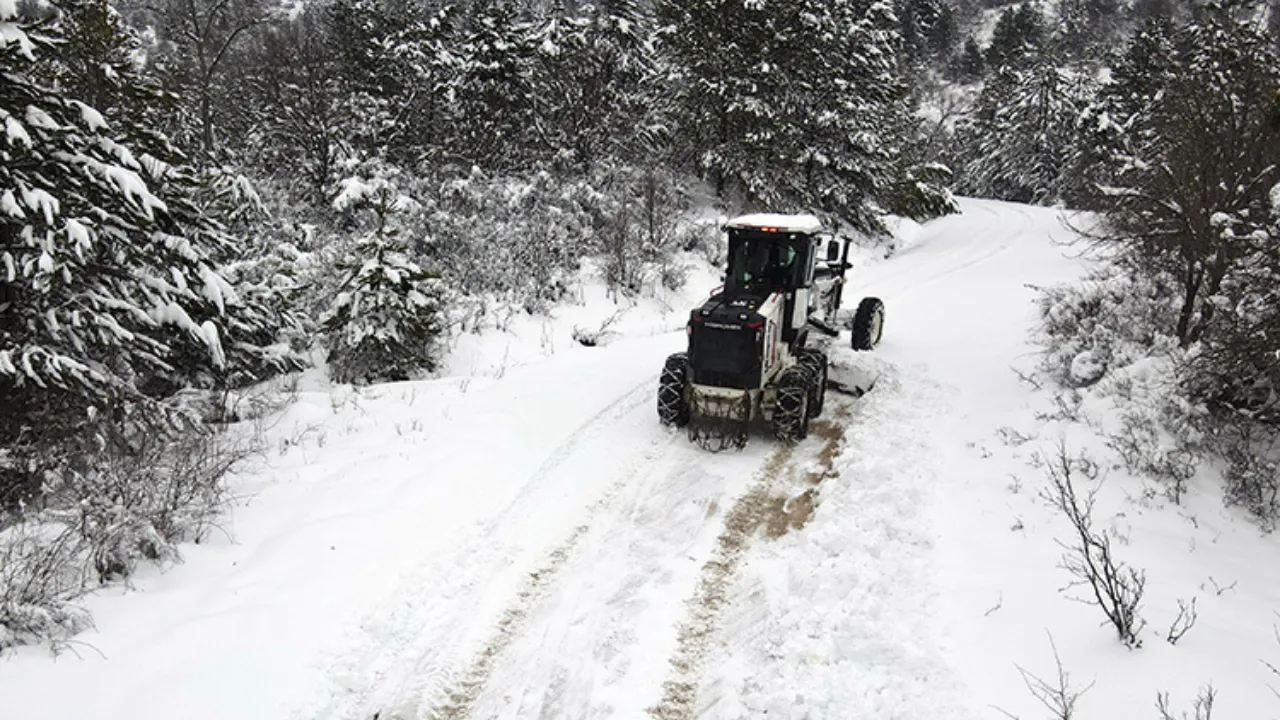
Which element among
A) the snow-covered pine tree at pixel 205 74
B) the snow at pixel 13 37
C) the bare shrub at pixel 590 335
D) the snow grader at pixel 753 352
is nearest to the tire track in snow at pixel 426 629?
the snow grader at pixel 753 352

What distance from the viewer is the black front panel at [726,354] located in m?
8.02

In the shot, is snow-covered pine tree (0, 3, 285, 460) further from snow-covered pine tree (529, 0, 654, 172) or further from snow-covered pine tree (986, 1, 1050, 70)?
snow-covered pine tree (986, 1, 1050, 70)

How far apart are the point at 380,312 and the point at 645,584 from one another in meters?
6.90

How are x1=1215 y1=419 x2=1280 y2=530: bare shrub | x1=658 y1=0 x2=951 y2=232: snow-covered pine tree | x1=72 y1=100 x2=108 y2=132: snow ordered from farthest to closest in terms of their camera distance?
x1=658 y1=0 x2=951 y2=232: snow-covered pine tree
x1=72 y1=100 x2=108 y2=132: snow
x1=1215 y1=419 x2=1280 y2=530: bare shrub

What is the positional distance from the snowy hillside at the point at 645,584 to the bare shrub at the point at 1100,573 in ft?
0.40

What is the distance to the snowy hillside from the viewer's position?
14.0 ft

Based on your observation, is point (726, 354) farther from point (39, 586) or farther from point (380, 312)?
point (39, 586)

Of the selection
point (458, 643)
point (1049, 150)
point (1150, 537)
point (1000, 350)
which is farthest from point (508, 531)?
point (1049, 150)

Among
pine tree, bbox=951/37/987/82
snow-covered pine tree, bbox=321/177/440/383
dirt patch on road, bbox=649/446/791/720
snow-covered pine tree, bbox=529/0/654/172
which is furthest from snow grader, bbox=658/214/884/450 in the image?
pine tree, bbox=951/37/987/82

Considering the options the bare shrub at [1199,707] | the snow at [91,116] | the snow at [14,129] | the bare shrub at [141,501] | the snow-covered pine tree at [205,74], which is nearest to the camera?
the bare shrub at [1199,707]

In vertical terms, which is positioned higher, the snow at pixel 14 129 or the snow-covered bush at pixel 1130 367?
the snow at pixel 14 129

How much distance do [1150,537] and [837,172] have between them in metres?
19.2

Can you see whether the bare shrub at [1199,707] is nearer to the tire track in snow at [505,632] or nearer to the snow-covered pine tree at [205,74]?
the tire track in snow at [505,632]

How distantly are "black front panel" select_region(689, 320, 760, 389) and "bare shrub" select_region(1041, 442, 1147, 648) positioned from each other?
3.23 m
